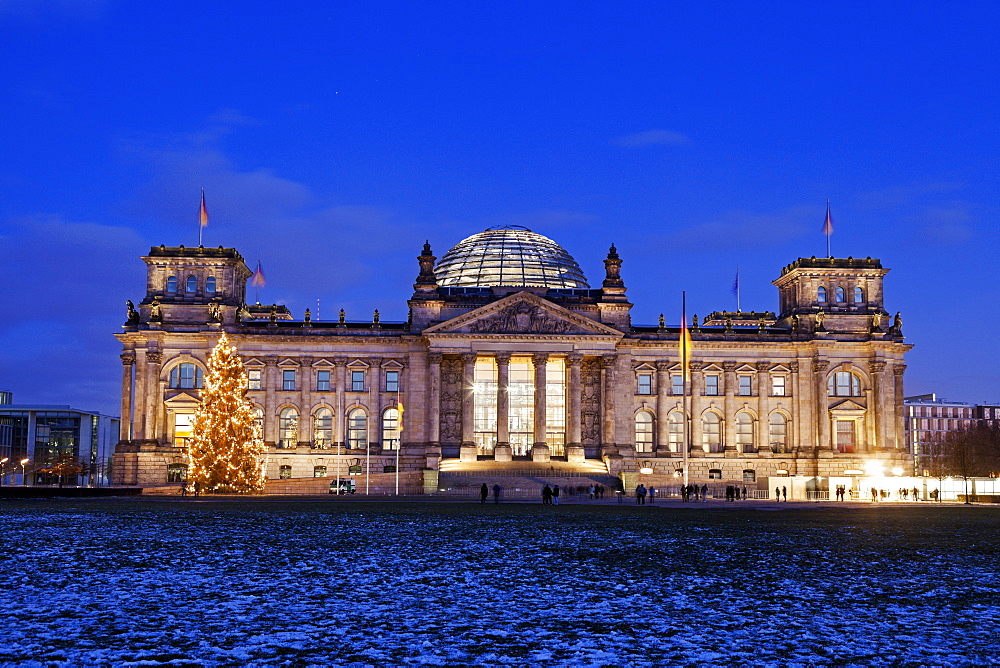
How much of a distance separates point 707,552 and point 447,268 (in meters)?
88.1

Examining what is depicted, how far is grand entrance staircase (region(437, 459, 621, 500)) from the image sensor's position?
81312 mm

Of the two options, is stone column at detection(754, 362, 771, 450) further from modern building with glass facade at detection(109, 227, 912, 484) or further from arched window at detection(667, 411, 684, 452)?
arched window at detection(667, 411, 684, 452)

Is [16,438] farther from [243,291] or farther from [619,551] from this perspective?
[619,551]

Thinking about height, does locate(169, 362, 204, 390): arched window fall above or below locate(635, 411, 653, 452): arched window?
above

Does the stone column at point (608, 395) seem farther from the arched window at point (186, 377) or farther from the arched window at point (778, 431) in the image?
the arched window at point (186, 377)

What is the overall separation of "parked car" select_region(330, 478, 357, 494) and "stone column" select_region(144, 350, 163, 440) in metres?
19.3

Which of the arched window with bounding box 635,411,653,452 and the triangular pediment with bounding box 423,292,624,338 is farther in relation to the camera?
the arched window with bounding box 635,411,653,452

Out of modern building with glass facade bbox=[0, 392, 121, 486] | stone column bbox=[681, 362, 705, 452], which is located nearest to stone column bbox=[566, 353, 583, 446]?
stone column bbox=[681, 362, 705, 452]

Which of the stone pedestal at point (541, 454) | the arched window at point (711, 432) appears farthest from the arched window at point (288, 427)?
the arched window at point (711, 432)

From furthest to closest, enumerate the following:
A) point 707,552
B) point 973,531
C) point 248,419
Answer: point 248,419 → point 973,531 → point 707,552

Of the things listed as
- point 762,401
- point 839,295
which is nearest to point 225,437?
point 762,401

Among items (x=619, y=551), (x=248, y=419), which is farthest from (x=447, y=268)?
(x=619, y=551)

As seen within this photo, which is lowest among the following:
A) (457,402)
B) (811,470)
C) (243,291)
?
(811,470)

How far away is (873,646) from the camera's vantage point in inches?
571
